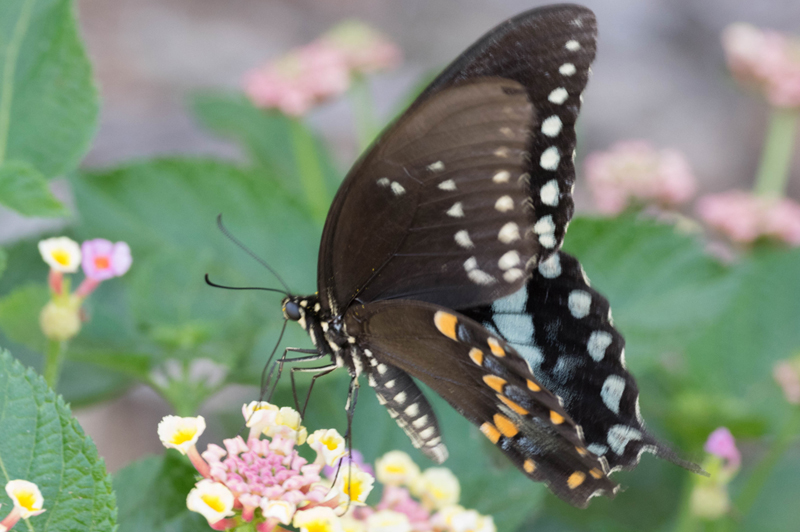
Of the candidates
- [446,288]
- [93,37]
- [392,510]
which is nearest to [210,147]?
[93,37]

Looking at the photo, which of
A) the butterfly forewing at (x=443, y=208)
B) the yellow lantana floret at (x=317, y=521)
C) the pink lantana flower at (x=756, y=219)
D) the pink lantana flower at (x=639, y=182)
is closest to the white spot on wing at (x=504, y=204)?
the butterfly forewing at (x=443, y=208)

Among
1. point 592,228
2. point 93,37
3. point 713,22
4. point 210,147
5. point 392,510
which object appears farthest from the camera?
point 713,22

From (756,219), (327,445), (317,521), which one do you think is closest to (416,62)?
(756,219)

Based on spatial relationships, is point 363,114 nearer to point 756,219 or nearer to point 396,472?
point 756,219

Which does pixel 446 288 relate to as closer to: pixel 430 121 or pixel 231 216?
pixel 430 121

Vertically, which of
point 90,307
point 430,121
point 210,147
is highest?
point 430,121

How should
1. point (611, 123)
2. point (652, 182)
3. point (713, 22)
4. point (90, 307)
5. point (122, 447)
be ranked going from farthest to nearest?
point (713, 22)
point (611, 123)
point (122, 447)
point (652, 182)
point (90, 307)
